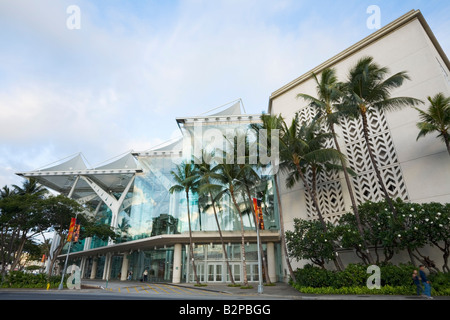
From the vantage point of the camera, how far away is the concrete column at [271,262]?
25.9m

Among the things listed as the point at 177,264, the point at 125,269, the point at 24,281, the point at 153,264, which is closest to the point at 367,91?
the point at 177,264

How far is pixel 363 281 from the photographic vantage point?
45.9 ft

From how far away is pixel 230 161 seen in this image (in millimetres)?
21891

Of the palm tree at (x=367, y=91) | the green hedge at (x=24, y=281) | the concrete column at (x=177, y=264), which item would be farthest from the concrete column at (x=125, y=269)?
the palm tree at (x=367, y=91)

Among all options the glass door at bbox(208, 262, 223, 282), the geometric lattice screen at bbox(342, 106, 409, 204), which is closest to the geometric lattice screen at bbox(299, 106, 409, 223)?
the geometric lattice screen at bbox(342, 106, 409, 204)

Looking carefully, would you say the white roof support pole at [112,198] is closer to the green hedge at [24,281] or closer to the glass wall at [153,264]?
the glass wall at [153,264]

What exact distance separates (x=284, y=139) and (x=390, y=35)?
42.9 ft

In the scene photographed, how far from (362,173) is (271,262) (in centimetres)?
1355

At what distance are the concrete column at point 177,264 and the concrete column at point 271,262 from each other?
981 cm

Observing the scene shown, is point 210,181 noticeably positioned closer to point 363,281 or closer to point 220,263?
point 220,263
